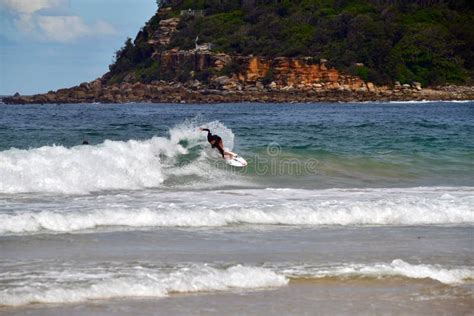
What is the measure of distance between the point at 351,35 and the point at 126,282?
96.4 metres

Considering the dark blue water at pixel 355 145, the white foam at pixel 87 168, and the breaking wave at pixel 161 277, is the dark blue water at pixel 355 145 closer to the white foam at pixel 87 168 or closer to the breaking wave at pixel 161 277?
the white foam at pixel 87 168

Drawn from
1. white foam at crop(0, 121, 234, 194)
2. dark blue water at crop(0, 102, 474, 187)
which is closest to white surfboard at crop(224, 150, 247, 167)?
dark blue water at crop(0, 102, 474, 187)

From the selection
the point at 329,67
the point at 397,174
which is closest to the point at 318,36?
the point at 329,67

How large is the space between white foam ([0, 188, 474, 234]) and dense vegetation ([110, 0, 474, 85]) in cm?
7923

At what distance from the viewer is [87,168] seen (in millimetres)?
16734

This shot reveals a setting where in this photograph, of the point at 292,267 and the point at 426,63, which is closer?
the point at 292,267

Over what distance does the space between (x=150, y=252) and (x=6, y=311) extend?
2.60 meters

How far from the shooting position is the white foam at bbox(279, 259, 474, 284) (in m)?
9.12

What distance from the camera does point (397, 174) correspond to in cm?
1908

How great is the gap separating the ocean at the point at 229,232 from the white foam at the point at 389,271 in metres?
0.02

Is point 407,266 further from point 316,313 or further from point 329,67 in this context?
point 329,67

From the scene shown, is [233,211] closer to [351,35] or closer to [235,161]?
[235,161]

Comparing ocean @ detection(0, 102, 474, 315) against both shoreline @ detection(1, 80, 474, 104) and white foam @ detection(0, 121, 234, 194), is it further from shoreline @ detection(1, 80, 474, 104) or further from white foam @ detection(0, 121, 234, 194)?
shoreline @ detection(1, 80, 474, 104)

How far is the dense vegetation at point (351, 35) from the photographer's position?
96938mm
